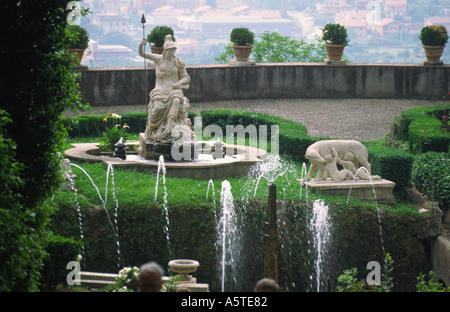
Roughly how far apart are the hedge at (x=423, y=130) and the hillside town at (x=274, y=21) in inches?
1016

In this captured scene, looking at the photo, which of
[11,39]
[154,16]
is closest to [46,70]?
[11,39]

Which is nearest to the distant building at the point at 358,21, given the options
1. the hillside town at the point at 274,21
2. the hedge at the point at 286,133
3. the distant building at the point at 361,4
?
the hillside town at the point at 274,21

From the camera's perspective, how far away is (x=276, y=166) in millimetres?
14875

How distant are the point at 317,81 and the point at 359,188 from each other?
33.4ft

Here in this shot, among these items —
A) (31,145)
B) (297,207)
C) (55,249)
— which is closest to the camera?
(31,145)

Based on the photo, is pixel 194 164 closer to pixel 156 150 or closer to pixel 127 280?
pixel 156 150

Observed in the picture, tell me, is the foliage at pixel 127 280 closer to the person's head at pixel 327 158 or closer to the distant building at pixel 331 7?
the person's head at pixel 327 158

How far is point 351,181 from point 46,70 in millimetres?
6873

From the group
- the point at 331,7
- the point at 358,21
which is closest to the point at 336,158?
the point at 331,7

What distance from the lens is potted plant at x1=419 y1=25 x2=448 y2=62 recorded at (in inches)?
885

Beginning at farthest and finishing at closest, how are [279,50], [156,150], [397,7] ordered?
[397,7], [279,50], [156,150]

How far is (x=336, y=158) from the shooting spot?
13195 millimetres

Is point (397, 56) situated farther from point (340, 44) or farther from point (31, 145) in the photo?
point (31, 145)
